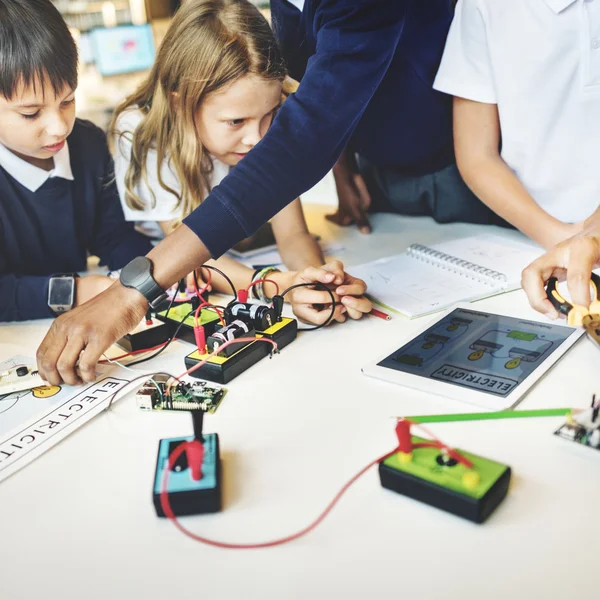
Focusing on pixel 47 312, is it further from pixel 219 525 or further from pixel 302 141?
pixel 219 525

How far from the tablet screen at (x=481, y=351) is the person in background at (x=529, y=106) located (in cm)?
30

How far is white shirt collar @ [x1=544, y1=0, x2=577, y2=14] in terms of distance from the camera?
1.05 meters

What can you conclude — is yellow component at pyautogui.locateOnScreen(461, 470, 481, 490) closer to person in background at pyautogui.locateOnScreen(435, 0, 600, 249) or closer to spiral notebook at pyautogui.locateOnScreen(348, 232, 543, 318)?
spiral notebook at pyautogui.locateOnScreen(348, 232, 543, 318)

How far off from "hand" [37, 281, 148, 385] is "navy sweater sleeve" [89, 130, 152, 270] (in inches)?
18.8

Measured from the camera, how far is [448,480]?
1.77ft

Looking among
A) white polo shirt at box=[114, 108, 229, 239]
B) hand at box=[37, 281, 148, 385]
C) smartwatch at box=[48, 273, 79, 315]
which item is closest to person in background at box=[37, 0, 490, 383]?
hand at box=[37, 281, 148, 385]

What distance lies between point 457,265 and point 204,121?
55 centimetres

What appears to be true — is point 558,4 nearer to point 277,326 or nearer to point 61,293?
point 277,326

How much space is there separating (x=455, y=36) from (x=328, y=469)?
900 mm

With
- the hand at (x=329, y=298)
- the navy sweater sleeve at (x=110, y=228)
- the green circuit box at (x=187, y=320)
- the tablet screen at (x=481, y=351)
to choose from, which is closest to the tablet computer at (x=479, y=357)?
the tablet screen at (x=481, y=351)

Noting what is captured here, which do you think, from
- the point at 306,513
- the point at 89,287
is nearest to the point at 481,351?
the point at 306,513

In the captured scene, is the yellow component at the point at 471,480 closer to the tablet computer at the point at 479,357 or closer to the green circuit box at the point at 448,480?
the green circuit box at the point at 448,480

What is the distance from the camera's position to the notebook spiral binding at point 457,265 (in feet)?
3.38

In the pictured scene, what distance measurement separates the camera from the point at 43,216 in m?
1.27
